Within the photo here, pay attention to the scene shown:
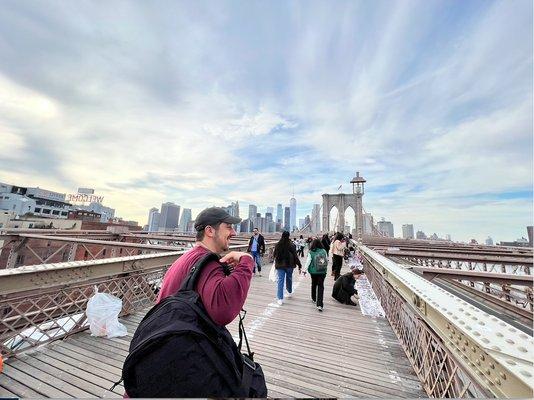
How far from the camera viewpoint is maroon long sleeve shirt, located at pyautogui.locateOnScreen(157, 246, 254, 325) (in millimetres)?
1302

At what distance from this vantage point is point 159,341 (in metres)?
1.06

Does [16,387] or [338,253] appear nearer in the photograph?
[16,387]

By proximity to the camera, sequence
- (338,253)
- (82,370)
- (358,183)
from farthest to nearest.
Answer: (358,183), (338,253), (82,370)

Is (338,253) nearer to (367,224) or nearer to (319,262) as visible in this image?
(319,262)

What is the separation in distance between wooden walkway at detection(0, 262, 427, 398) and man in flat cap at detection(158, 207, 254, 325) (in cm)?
228

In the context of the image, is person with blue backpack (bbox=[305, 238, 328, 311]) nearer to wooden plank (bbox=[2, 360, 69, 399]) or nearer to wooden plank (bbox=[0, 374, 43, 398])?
wooden plank (bbox=[2, 360, 69, 399])

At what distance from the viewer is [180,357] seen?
106 centimetres

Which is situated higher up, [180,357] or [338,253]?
[338,253]

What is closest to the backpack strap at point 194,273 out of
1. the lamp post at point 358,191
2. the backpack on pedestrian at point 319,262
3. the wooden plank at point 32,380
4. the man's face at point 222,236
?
the man's face at point 222,236

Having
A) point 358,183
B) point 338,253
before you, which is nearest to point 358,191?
point 358,183

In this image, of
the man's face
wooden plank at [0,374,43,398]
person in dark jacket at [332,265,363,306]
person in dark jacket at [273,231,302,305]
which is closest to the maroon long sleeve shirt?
the man's face

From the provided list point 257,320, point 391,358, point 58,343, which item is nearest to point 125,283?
point 58,343

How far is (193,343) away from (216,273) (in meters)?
0.38

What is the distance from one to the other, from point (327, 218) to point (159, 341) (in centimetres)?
6107
